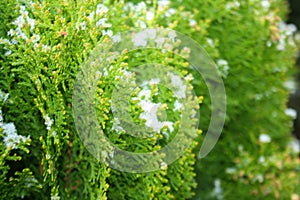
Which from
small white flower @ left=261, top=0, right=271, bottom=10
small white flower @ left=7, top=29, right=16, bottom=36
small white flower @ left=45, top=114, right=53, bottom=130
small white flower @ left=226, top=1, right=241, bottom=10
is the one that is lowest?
small white flower @ left=45, top=114, right=53, bottom=130

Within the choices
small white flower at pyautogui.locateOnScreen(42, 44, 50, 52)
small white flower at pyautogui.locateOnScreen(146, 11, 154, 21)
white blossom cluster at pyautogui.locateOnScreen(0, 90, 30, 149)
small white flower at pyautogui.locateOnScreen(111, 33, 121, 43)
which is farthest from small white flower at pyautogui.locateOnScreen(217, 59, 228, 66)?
white blossom cluster at pyautogui.locateOnScreen(0, 90, 30, 149)

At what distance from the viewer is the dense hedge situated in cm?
237

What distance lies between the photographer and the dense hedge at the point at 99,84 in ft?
7.78

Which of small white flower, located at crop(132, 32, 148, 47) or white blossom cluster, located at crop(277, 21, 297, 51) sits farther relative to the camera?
white blossom cluster, located at crop(277, 21, 297, 51)

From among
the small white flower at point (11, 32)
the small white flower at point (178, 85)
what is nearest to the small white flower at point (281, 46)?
the small white flower at point (178, 85)

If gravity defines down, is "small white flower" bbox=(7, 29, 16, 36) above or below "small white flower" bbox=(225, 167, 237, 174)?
above

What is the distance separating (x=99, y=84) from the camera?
2.38m

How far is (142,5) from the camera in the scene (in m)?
3.11

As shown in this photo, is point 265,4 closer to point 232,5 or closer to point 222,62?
point 232,5

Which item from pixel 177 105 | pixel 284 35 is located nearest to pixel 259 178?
pixel 284 35

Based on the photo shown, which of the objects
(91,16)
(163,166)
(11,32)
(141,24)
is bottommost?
(163,166)

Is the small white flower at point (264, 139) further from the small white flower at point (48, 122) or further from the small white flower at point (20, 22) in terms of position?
the small white flower at point (20, 22)

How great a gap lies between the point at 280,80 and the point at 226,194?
3.72ft

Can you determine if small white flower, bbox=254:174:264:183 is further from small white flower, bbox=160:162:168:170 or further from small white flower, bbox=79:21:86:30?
small white flower, bbox=79:21:86:30
